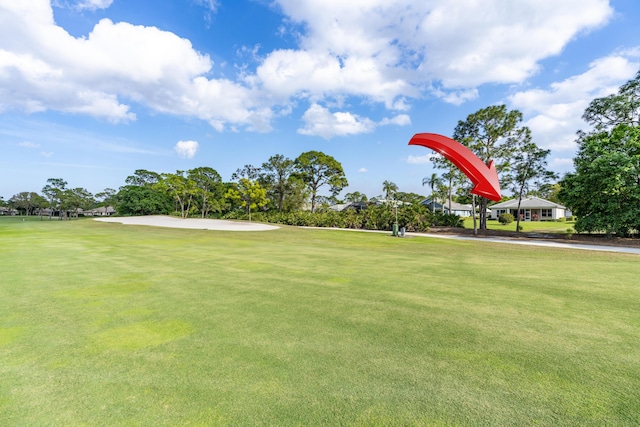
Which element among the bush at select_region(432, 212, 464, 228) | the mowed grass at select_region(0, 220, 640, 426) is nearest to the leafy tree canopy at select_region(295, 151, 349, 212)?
the bush at select_region(432, 212, 464, 228)

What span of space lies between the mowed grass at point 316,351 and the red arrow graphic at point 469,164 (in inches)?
220

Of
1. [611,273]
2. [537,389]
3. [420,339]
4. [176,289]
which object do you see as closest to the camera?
[537,389]

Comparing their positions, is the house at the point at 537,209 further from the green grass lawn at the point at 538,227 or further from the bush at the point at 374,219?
the bush at the point at 374,219

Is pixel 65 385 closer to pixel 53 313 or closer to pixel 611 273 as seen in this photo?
pixel 53 313

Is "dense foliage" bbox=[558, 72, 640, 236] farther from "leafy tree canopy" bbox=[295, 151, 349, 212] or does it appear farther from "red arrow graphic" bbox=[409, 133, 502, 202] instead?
"leafy tree canopy" bbox=[295, 151, 349, 212]

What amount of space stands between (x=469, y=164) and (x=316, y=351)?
37.4ft

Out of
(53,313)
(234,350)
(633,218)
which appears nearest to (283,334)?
(234,350)

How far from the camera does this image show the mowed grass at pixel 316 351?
2.59 metres

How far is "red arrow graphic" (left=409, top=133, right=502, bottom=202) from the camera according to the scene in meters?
12.4

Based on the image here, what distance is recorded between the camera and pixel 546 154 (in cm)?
2442

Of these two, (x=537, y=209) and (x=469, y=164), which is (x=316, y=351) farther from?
(x=537, y=209)

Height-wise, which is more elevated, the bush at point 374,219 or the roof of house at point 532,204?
the roof of house at point 532,204

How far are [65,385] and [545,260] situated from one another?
13.6 meters

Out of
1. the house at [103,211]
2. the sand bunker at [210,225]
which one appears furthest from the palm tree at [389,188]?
the house at [103,211]
